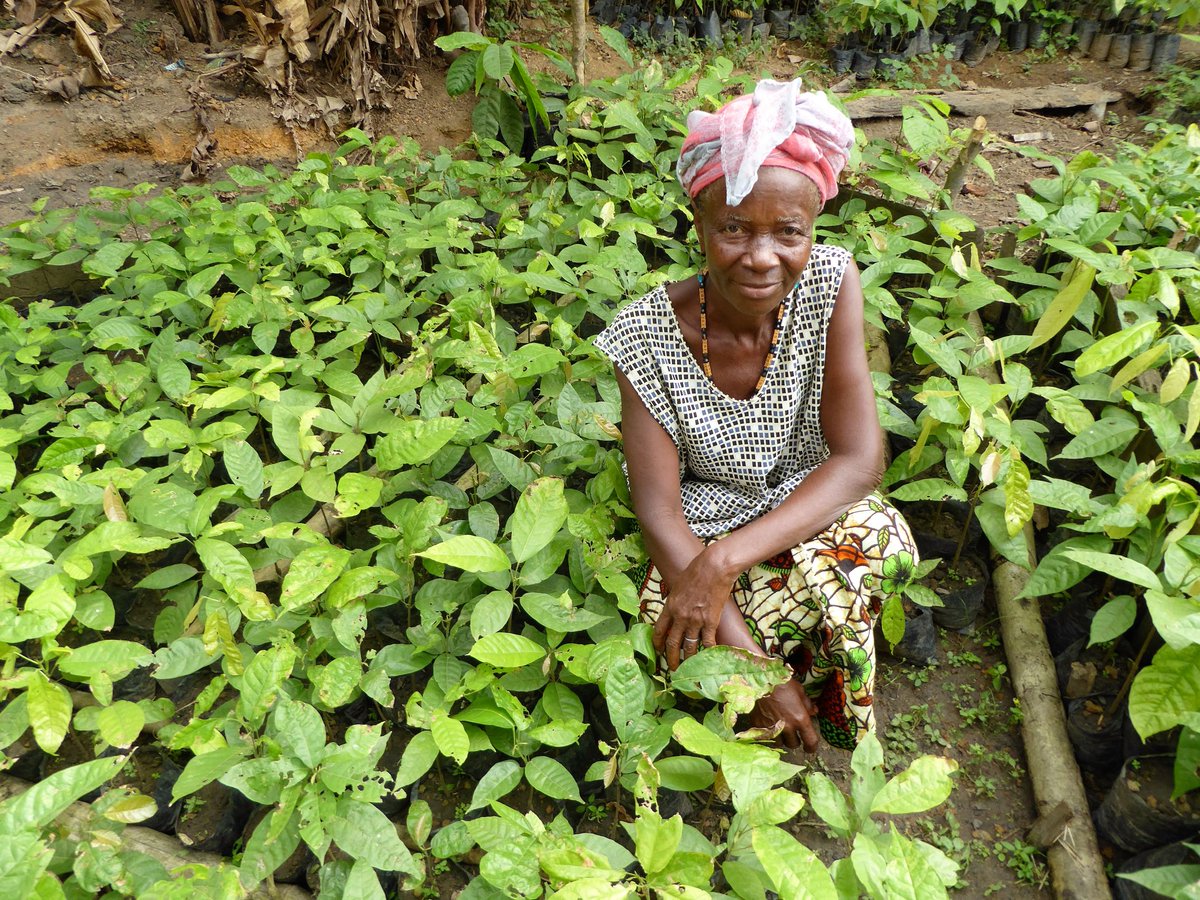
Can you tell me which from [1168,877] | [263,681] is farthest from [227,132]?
[1168,877]

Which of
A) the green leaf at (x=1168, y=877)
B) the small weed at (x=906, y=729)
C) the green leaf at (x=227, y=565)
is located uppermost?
the green leaf at (x=227, y=565)

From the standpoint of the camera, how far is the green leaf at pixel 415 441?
2.07m

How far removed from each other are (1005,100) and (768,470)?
458cm

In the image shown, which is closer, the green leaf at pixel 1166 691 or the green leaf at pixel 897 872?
the green leaf at pixel 897 872

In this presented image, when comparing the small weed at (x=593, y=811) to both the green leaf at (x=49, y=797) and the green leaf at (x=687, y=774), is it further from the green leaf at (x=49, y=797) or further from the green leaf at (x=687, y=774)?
the green leaf at (x=49, y=797)

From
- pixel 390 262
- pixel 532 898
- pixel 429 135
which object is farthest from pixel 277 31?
pixel 532 898

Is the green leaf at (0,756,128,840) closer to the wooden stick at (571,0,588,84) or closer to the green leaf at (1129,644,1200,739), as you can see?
the green leaf at (1129,644,1200,739)

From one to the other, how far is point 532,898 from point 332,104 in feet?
14.3

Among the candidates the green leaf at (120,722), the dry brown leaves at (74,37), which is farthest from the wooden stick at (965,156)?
the dry brown leaves at (74,37)

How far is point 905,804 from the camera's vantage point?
1489 mm

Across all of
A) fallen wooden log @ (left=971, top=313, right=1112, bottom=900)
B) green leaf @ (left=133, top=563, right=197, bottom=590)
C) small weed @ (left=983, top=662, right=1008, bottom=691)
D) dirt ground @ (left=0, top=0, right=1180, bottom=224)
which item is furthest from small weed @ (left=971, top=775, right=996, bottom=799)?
dirt ground @ (left=0, top=0, right=1180, bottom=224)

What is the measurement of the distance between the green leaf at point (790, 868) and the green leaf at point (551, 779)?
458mm

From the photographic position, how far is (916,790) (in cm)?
149

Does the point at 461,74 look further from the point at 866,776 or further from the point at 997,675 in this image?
the point at 866,776
